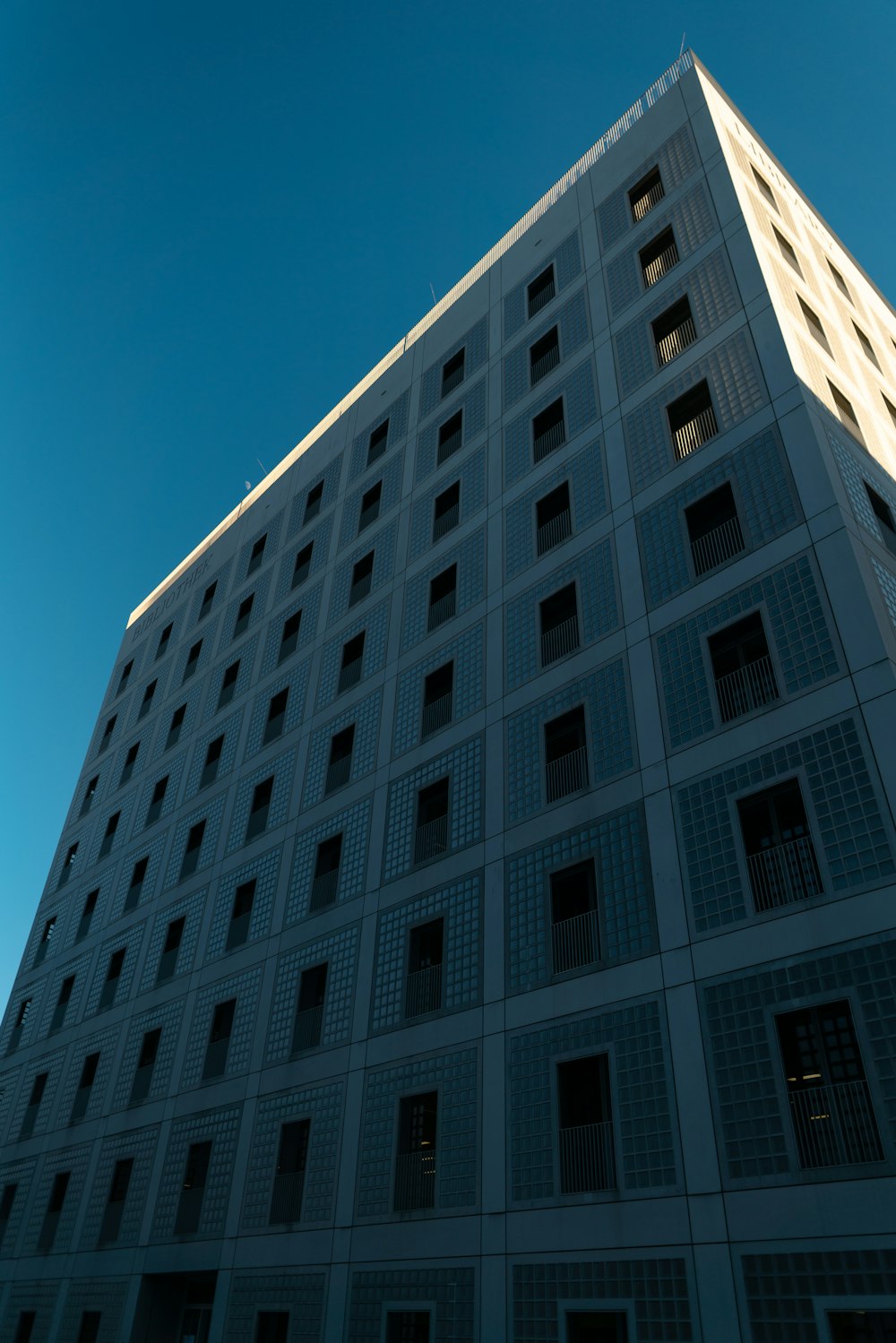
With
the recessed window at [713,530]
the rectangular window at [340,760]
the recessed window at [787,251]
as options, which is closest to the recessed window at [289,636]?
the rectangular window at [340,760]

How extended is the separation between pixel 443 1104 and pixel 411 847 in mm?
5575

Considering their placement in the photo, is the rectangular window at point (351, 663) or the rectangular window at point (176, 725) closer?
the rectangular window at point (351, 663)

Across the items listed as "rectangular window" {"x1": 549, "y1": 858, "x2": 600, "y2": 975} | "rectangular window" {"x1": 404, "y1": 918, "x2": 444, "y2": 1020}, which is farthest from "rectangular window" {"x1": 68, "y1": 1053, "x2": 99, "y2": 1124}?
"rectangular window" {"x1": 549, "y1": 858, "x2": 600, "y2": 975}

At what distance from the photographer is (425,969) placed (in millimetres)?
19172

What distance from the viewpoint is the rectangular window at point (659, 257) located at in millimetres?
23562

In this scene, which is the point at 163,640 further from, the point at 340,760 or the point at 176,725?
the point at 340,760

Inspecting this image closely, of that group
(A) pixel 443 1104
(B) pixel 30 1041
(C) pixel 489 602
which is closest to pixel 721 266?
(C) pixel 489 602

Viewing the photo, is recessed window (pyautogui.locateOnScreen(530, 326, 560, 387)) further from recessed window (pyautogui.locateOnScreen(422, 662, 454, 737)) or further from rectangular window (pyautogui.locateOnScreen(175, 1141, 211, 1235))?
rectangular window (pyautogui.locateOnScreen(175, 1141, 211, 1235))

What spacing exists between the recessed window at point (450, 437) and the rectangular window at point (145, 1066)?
17593mm

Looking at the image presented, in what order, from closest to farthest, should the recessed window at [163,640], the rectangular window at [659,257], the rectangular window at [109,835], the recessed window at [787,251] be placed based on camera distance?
the recessed window at [787,251] → the rectangular window at [659,257] → the rectangular window at [109,835] → the recessed window at [163,640]

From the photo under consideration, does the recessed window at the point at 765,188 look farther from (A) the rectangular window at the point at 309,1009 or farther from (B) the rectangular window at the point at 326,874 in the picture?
(A) the rectangular window at the point at 309,1009

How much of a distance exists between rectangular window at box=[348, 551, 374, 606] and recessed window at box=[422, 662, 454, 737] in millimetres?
5654

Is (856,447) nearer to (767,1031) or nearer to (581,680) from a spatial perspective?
(581,680)

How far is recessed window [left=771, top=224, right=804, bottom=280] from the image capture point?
76.7ft
